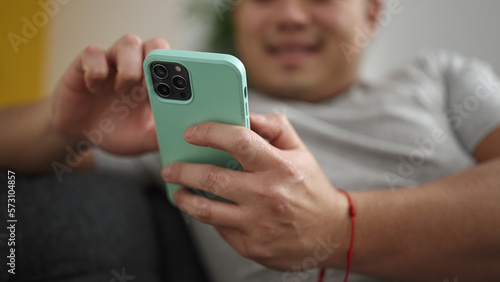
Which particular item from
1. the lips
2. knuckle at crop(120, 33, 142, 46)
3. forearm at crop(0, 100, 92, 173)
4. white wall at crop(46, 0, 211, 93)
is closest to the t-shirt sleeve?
the lips

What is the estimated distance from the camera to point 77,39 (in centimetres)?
144

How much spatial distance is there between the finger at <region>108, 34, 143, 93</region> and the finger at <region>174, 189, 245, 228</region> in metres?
0.17

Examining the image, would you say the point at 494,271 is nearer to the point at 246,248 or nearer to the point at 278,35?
the point at 246,248

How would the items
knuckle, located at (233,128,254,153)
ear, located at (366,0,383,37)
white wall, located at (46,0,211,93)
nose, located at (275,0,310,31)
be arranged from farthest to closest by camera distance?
white wall, located at (46,0,211,93)
ear, located at (366,0,383,37)
nose, located at (275,0,310,31)
knuckle, located at (233,128,254,153)

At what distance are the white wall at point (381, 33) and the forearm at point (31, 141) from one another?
0.80m

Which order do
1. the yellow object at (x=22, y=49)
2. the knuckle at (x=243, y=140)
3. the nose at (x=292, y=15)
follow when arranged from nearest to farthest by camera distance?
the knuckle at (x=243, y=140), the nose at (x=292, y=15), the yellow object at (x=22, y=49)

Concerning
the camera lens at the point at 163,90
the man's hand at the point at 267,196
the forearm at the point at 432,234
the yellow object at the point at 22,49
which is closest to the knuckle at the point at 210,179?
the man's hand at the point at 267,196

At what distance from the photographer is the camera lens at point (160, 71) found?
0.40m

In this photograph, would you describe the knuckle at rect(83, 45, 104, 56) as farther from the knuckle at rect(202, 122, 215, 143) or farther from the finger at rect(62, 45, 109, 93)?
the knuckle at rect(202, 122, 215, 143)

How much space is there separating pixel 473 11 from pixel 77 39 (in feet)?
4.93

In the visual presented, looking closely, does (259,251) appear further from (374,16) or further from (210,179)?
(374,16)

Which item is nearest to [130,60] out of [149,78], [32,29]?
[149,78]

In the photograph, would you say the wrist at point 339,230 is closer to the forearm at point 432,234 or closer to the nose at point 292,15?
the forearm at point 432,234

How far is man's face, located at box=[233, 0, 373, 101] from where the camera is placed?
0.84m
